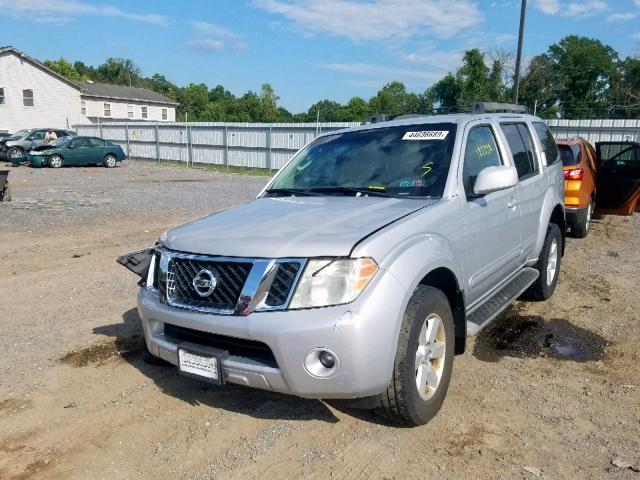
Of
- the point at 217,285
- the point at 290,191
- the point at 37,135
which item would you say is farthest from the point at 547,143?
the point at 37,135

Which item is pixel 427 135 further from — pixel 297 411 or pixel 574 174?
pixel 574 174

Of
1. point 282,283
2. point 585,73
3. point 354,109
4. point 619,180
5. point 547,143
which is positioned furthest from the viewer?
point 354,109

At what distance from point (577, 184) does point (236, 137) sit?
21488 mm

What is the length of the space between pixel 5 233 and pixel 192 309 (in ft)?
27.1

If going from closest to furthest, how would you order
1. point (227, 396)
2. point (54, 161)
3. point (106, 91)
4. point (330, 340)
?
→ point (330, 340)
point (227, 396)
point (54, 161)
point (106, 91)

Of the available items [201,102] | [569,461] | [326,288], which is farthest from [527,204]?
[201,102]

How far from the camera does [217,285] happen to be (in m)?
2.92

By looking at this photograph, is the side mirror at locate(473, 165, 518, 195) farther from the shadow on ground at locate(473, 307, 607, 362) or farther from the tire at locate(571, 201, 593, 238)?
the tire at locate(571, 201, 593, 238)

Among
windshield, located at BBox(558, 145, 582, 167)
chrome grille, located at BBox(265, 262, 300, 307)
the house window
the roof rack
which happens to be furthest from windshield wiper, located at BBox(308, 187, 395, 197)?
the house window

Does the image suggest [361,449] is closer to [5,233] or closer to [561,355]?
[561,355]

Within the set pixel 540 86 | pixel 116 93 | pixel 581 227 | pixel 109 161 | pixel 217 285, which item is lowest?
pixel 581 227

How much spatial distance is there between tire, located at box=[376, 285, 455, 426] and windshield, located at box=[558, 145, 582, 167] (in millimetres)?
6730

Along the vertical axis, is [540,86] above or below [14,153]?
above

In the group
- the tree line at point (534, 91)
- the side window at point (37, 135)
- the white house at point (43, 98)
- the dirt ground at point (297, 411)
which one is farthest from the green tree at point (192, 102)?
the dirt ground at point (297, 411)
